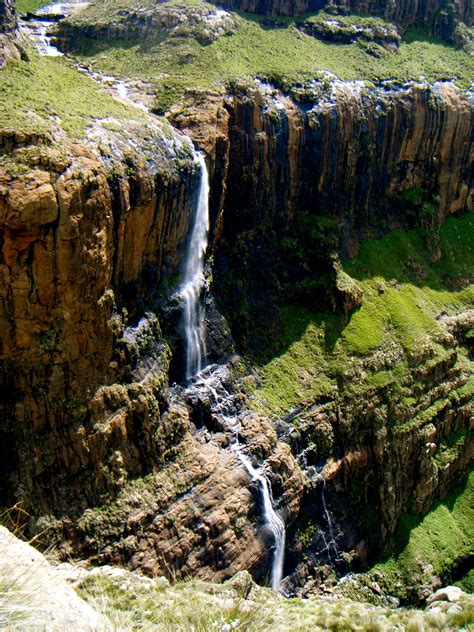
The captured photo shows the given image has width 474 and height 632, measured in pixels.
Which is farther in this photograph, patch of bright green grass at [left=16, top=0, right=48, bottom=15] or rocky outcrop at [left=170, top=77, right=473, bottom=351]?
patch of bright green grass at [left=16, top=0, right=48, bottom=15]

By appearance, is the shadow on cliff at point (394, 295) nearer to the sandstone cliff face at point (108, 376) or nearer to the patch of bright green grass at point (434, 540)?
the sandstone cliff face at point (108, 376)

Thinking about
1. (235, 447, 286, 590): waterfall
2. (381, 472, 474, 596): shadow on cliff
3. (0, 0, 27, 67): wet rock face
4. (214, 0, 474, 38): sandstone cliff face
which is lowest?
(381, 472, 474, 596): shadow on cliff

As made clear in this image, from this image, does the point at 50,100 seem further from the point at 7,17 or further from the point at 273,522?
the point at 273,522

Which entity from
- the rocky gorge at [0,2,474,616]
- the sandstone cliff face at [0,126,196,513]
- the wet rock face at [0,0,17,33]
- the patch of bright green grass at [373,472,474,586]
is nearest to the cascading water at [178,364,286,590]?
the rocky gorge at [0,2,474,616]

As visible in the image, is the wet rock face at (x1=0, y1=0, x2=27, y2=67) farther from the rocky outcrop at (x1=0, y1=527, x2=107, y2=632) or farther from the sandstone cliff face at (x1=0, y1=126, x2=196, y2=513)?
the rocky outcrop at (x1=0, y1=527, x2=107, y2=632)

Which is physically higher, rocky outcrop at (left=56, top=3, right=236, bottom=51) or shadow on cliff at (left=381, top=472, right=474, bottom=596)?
rocky outcrop at (left=56, top=3, right=236, bottom=51)

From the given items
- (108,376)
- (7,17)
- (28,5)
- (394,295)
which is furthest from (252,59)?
(108,376)
